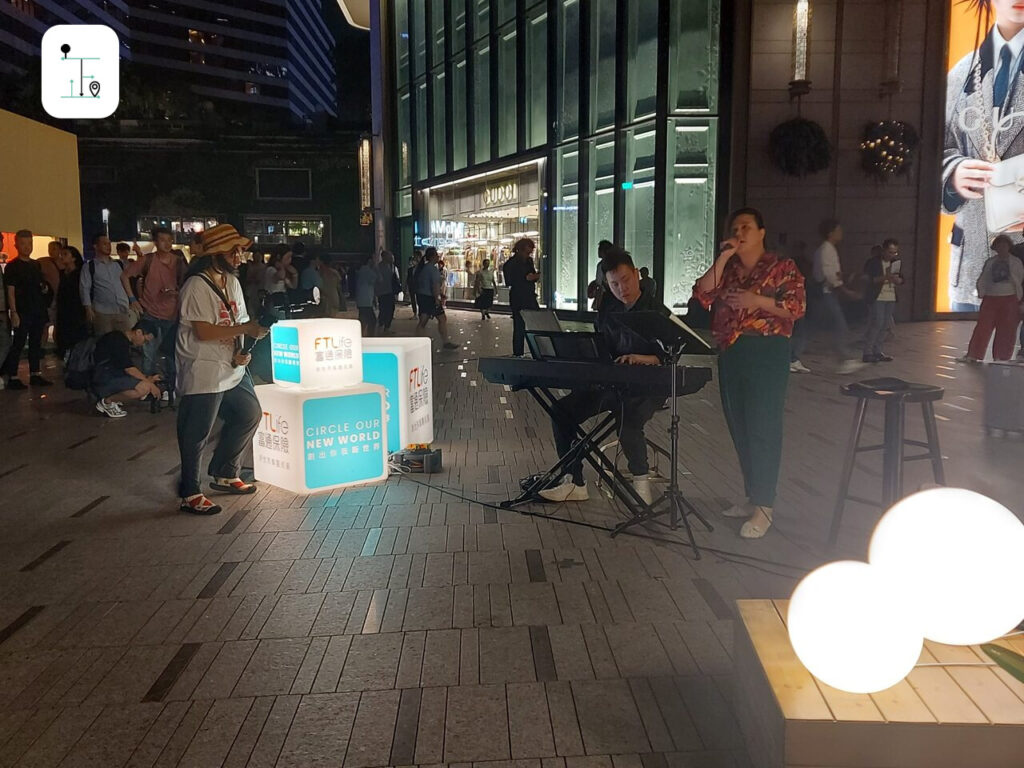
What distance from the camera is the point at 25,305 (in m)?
11.0

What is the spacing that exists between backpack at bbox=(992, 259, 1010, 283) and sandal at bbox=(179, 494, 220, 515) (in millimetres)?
10787

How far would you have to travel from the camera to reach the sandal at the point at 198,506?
5.46 m

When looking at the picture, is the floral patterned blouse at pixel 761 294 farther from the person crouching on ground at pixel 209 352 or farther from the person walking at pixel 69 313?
the person walking at pixel 69 313

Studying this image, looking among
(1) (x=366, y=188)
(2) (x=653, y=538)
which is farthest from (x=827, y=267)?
(1) (x=366, y=188)

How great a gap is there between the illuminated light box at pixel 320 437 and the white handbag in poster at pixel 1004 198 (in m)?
17.4

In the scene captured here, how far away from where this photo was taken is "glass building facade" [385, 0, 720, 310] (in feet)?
61.0

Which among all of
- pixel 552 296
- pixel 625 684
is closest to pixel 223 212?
pixel 552 296

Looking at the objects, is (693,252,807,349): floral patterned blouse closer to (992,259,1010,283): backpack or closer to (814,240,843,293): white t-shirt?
(814,240,843,293): white t-shirt

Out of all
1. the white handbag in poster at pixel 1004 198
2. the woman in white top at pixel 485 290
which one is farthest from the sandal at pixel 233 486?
the white handbag in poster at pixel 1004 198

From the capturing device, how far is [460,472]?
21.6ft

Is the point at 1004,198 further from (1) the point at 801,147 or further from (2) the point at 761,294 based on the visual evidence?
(2) the point at 761,294

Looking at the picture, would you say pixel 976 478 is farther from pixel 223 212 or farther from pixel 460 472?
A: pixel 223 212

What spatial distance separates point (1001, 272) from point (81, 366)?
11.4 m

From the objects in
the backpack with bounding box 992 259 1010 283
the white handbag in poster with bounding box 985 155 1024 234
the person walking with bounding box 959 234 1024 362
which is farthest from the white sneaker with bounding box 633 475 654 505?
the white handbag in poster with bounding box 985 155 1024 234
